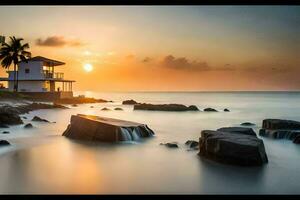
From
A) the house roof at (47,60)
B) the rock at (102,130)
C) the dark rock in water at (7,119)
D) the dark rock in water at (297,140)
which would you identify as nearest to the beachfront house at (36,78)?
the house roof at (47,60)

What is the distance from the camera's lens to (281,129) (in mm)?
19531

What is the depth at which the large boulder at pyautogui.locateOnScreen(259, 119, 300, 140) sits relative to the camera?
1703cm

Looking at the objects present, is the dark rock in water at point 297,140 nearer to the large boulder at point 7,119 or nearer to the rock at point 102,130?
the rock at point 102,130

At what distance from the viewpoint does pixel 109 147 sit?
1384cm

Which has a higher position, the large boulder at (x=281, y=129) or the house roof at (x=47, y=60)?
the house roof at (x=47, y=60)

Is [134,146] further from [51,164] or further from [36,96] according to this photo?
[36,96]

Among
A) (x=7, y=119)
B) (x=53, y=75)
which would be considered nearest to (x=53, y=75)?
(x=53, y=75)

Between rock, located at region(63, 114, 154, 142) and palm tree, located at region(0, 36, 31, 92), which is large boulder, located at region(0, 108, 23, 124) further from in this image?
palm tree, located at region(0, 36, 31, 92)

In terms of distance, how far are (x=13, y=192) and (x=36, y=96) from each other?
4305 centimetres

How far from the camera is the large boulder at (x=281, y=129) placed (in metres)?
17.0

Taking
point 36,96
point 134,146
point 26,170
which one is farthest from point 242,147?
point 36,96

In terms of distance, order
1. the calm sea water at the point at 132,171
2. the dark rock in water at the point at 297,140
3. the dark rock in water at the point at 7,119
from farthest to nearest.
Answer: the dark rock in water at the point at 7,119 → the dark rock in water at the point at 297,140 → the calm sea water at the point at 132,171

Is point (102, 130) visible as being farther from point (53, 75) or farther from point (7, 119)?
point (53, 75)

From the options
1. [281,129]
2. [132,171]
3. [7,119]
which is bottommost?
[132,171]
